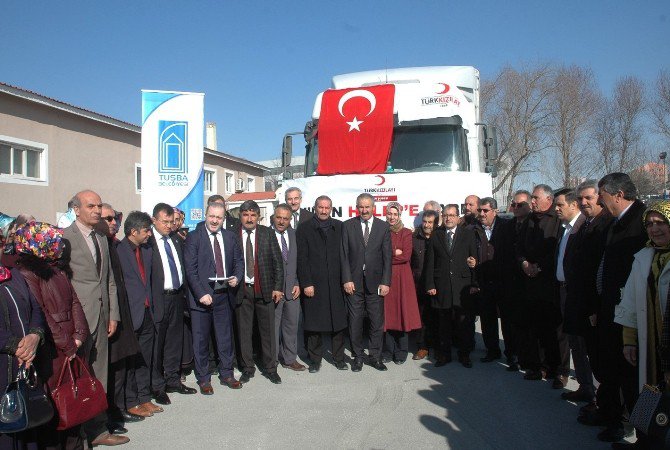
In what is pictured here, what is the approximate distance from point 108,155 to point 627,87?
957 inches

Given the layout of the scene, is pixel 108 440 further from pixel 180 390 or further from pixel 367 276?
pixel 367 276

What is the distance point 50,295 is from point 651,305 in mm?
4087

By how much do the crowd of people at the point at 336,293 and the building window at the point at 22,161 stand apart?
8606mm

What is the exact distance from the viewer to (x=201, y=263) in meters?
5.96

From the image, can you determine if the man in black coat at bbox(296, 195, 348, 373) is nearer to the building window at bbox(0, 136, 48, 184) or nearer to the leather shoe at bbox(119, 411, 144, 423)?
the leather shoe at bbox(119, 411, 144, 423)

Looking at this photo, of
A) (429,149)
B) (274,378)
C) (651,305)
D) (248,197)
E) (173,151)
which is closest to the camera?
(651,305)

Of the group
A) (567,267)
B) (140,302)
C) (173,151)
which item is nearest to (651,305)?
(567,267)

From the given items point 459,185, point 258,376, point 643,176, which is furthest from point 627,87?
point 258,376

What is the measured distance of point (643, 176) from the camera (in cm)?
2536

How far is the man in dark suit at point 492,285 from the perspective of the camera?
264 inches

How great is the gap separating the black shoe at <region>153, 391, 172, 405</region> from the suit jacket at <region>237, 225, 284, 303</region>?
54.4 inches

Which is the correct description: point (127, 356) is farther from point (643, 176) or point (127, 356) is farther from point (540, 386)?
point (643, 176)

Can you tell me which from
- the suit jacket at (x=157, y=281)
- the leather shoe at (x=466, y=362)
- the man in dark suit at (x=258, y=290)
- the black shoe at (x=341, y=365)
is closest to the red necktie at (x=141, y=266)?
the suit jacket at (x=157, y=281)

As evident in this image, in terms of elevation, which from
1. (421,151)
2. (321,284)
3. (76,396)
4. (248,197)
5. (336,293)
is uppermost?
(248,197)
